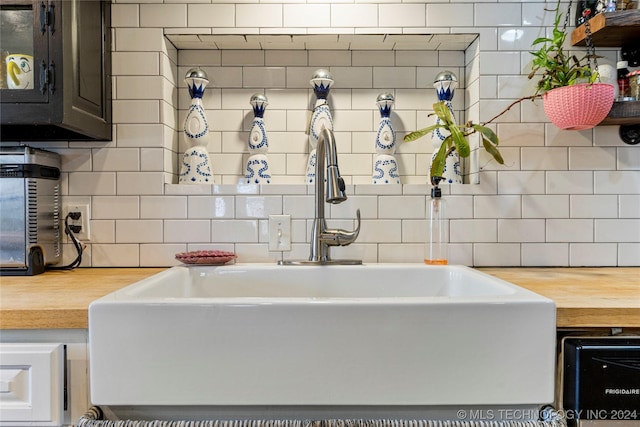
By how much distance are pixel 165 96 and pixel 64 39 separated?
331 mm

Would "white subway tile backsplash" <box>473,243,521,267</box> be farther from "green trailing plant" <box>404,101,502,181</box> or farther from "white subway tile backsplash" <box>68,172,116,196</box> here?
"white subway tile backsplash" <box>68,172,116,196</box>

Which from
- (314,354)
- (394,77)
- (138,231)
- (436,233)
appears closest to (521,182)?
(436,233)

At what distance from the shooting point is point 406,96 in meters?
1.49

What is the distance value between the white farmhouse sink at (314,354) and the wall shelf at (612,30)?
3.09 ft

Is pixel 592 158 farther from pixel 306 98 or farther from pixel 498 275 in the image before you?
pixel 306 98

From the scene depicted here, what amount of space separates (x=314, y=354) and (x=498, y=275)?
A: 0.68 metres

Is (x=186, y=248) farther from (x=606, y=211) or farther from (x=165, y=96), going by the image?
(x=606, y=211)

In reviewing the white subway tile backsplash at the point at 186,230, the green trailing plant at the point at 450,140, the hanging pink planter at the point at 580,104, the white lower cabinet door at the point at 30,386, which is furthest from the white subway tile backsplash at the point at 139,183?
the hanging pink planter at the point at 580,104

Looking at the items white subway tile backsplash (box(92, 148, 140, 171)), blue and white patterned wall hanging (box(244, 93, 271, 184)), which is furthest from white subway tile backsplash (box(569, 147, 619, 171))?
white subway tile backsplash (box(92, 148, 140, 171))

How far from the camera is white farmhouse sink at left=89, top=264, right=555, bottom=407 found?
74 centimetres

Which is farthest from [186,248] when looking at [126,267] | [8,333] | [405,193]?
[405,193]

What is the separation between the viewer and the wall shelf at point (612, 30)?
1185mm

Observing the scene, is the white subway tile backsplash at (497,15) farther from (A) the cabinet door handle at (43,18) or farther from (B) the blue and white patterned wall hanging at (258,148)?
(A) the cabinet door handle at (43,18)

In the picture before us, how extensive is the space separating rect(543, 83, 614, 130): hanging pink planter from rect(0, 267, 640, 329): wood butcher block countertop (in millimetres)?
416
